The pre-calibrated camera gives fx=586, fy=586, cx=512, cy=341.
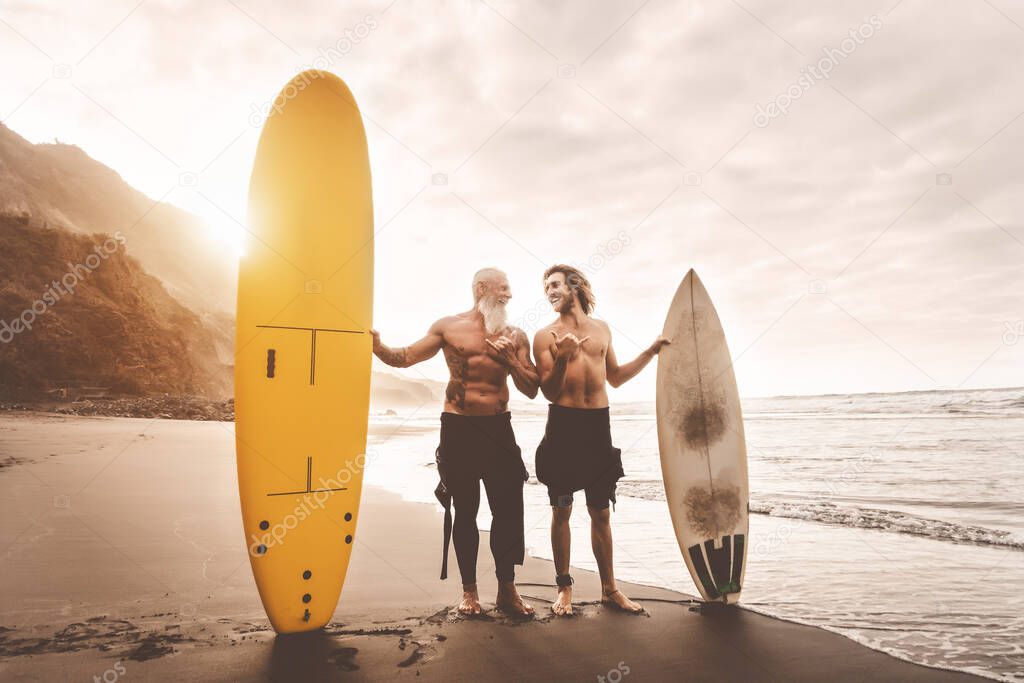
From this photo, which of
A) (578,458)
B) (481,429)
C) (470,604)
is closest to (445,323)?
(481,429)

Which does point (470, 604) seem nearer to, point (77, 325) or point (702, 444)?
point (702, 444)

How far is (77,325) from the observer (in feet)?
85.9

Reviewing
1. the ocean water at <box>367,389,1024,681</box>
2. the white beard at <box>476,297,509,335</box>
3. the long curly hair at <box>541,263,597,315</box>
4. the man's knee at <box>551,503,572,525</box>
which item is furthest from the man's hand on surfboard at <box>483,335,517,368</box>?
the ocean water at <box>367,389,1024,681</box>

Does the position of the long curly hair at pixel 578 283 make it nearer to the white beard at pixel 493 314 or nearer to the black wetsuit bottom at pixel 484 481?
the white beard at pixel 493 314

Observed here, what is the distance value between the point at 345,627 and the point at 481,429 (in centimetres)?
125

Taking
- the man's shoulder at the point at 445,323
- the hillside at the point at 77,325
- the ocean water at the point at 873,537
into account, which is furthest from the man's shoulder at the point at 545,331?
the hillside at the point at 77,325

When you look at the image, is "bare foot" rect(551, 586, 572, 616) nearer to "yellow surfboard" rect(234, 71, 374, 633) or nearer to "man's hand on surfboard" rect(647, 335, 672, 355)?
"yellow surfboard" rect(234, 71, 374, 633)

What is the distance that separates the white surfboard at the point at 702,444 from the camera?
366 centimetres

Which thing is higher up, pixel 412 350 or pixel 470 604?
pixel 412 350

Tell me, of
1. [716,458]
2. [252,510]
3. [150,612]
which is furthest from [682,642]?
[150,612]

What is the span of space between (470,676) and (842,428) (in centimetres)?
1690

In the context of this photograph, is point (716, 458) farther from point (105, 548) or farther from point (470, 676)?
point (105, 548)

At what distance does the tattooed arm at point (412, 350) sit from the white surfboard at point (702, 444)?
159cm

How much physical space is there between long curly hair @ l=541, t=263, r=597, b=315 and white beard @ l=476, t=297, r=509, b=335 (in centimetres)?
42
